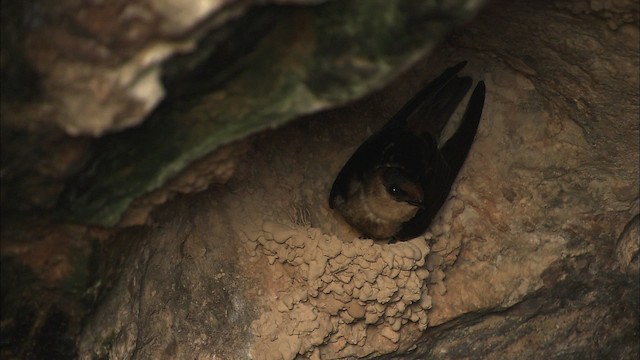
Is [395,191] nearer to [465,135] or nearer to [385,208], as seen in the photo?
[385,208]

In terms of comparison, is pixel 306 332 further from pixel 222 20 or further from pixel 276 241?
pixel 222 20

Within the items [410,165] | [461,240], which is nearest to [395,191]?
[410,165]

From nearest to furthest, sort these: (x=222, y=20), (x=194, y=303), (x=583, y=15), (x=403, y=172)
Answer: (x=222, y=20) → (x=583, y=15) → (x=194, y=303) → (x=403, y=172)

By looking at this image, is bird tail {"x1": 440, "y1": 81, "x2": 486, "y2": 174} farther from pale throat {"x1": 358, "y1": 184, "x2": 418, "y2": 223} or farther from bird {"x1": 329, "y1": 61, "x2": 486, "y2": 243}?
pale throat {"x1": 358, "y1": 184, "x2": 418, "y2": 223}

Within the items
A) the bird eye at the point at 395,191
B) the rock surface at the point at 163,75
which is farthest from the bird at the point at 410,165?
the rock surface at the point at 163,75

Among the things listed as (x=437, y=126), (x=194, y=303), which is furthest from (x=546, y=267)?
(x=194, y=303)

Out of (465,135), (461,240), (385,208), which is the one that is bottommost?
(385,208)
